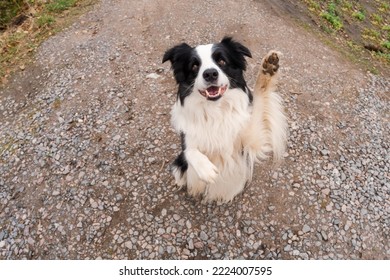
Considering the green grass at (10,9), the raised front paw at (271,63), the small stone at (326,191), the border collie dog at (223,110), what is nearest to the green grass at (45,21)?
the green grass at (10,9)

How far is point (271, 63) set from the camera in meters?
3.74

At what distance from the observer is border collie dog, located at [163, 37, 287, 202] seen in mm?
3674

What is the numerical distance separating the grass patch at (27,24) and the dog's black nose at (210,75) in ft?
19.4

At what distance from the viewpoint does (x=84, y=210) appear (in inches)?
197

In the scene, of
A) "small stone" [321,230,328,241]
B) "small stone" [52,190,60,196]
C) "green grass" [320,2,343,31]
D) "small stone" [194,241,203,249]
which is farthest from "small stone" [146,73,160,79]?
"green grass" [320,2,343,31]

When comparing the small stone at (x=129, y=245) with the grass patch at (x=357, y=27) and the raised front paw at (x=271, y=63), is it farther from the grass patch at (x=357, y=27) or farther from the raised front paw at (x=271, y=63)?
the grass patch at (x=357, y=27)

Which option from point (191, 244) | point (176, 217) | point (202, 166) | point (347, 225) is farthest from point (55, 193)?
point (347, 225)

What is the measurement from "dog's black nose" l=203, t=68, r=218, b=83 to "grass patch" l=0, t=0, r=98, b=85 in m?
5.91

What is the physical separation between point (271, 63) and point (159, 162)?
2.58m

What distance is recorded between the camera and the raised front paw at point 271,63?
3690 mm

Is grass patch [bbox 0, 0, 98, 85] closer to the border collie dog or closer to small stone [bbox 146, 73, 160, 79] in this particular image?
small stone [bbox 146, 73, 160, 79]

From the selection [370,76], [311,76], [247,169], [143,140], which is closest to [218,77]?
[247,169]

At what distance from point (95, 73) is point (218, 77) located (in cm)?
449
